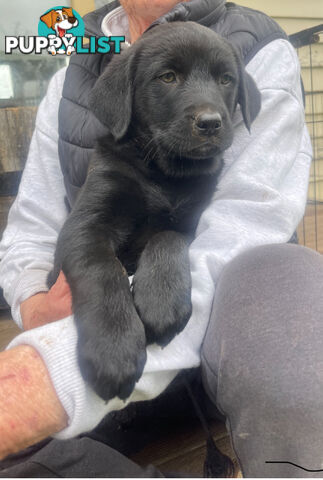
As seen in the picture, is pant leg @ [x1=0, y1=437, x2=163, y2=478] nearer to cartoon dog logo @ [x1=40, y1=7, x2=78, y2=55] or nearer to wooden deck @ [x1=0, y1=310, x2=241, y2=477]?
wooden deck @ [x1=0, y1=310, x2=241, y2=477]

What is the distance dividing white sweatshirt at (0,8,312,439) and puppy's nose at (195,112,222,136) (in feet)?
0.44

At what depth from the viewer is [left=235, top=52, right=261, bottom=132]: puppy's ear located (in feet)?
4.57

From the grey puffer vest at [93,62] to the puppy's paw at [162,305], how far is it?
2.39 ft

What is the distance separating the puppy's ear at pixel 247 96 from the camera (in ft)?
4.57

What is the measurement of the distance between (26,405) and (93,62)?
4.23ft

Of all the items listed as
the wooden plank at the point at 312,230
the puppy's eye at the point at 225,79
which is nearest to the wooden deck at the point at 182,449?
the puppy's eye at the point at 225,79

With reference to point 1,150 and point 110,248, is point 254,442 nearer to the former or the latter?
point 110,248

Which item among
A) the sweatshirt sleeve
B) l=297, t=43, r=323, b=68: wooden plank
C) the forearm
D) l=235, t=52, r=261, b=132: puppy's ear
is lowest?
the forearm

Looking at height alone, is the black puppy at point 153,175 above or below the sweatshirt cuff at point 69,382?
above

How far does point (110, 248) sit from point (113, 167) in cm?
30

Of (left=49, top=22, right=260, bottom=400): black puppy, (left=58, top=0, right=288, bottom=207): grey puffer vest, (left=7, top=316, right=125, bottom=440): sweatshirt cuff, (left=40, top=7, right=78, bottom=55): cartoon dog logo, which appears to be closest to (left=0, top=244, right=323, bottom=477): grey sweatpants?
(left=49, top=22, right=260, bottom=400): black puppy

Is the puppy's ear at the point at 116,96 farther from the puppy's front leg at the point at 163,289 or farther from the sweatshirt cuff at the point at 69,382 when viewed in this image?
the sweatshirt cuff at the point at 69,382

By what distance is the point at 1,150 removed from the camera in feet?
10.1

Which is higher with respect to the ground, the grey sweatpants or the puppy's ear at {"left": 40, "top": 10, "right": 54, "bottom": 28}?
the puppy's ear at {"left": 40, "top": 10, "right": 54, "bottom": 28}
